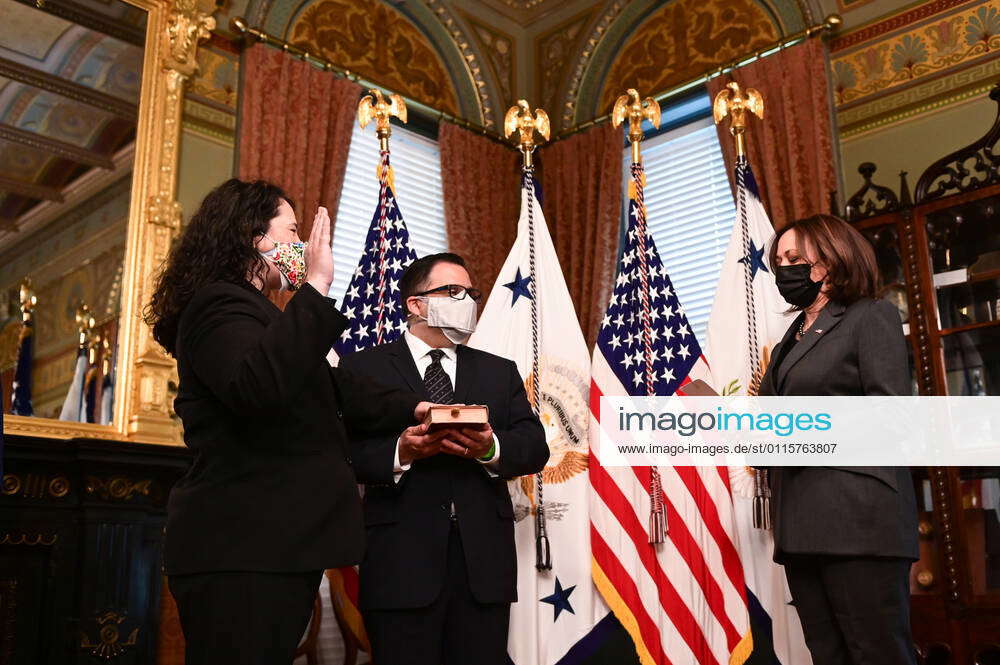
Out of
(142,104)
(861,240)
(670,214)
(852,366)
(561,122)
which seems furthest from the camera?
(561,122)

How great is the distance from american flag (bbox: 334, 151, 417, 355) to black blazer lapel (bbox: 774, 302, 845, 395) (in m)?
1.51

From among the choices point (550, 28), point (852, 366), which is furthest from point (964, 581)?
point (550, 28)

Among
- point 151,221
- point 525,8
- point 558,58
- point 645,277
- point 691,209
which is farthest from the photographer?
point 525,8

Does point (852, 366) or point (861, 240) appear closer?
point (852, 366)

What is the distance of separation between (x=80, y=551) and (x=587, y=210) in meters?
3.08

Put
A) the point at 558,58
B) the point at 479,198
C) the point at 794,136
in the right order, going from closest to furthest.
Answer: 1. the point at 794,136
2. the point at 479,198
3. the point at 558,58

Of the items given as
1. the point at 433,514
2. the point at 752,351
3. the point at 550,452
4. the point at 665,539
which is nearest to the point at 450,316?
the point at 433,514

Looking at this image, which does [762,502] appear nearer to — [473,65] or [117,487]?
[117,487]

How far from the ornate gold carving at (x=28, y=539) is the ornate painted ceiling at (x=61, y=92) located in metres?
1.12

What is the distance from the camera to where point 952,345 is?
11.9ft

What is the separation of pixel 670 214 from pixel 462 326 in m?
2.85

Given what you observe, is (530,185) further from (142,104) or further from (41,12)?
(41,12)

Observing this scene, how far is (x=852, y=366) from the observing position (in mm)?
2381


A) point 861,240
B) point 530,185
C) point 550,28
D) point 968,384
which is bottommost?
point 968,384
